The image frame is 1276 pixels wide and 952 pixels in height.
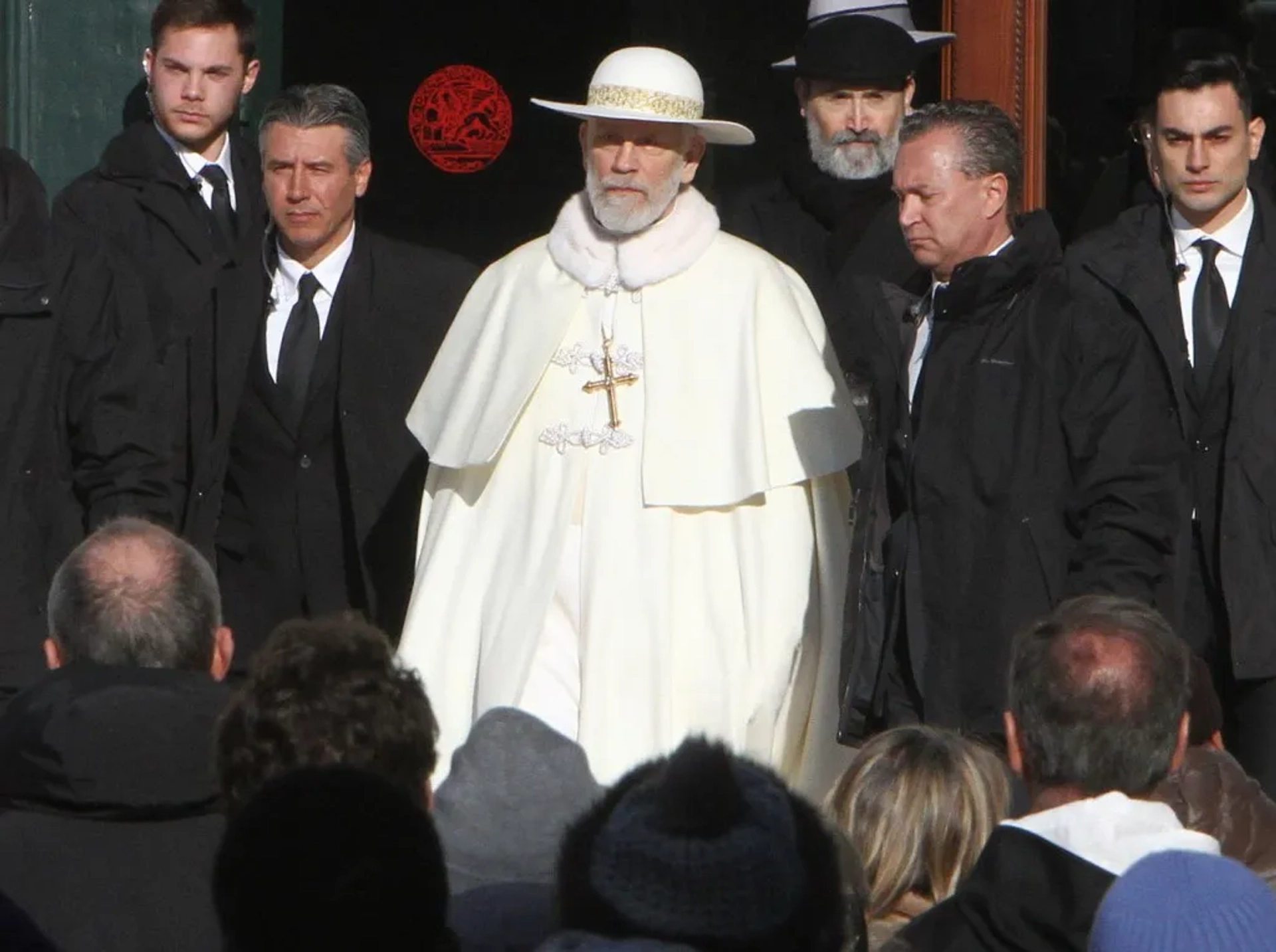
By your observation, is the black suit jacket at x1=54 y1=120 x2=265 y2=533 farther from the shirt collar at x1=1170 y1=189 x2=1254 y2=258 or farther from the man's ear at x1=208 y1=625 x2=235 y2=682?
the shirt collar at x1=1170 y1=189 x2=1254 y2=258

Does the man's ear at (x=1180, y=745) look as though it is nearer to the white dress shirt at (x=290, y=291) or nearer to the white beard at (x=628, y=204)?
the white beard at (x=628, y=204)

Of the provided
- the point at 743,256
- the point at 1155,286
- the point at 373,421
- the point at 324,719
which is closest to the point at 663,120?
the point at 743,256

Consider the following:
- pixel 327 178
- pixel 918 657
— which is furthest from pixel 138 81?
pixel 918 657

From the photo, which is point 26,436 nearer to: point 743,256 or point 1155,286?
point 743,256

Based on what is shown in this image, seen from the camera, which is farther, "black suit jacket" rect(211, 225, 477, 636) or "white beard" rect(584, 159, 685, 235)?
"black suit jacket" rect(211, 225, 477, 636)

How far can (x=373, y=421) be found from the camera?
6.46 metres

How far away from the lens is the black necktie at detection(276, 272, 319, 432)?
21.2 feet

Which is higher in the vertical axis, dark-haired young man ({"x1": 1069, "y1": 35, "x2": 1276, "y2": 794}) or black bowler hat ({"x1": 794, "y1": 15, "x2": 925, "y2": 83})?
black bowler hat ({"x1": 794, "y1": 15, "x2": 925, "y2": 83})

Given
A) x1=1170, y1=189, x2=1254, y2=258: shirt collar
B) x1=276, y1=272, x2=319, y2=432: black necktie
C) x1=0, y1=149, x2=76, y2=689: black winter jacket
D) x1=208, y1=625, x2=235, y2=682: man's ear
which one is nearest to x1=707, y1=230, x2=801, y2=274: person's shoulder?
x1=1170, y1=189, x2=1254, y2=258: shirt collar

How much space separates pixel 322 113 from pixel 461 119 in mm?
2449

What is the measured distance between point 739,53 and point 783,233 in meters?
2.19

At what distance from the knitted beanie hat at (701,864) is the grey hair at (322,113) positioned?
392 cm

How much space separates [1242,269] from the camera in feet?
19.4

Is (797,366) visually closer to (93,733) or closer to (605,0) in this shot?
(93,733)
